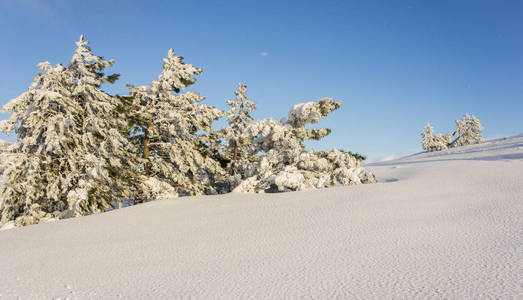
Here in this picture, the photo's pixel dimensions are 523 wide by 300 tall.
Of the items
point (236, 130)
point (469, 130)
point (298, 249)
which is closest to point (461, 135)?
point (469, 130)

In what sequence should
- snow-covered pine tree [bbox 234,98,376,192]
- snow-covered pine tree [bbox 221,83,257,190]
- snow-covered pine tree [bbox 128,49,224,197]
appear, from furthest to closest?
1. snow-covered pine tree [bbox 221,83,257,190]
2. snow-covered pine tree [bbox 128,49,224,197]
3. snow-covered pine tree [bbox 234,98,376,192]

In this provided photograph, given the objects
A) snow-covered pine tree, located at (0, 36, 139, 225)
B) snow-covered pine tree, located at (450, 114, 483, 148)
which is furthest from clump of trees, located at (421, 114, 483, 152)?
snow-covered pine tree, located at (0, 36, 139, 225)

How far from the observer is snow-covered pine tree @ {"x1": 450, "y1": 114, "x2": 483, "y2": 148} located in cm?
5530

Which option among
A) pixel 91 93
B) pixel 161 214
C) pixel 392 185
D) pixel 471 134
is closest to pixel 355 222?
pixel 392 185

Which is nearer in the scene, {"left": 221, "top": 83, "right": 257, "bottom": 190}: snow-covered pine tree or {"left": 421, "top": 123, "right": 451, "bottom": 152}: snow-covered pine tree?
{"left": 221, "top": 83, "right": 257, "bottom": 190}: snow-covered pine tree

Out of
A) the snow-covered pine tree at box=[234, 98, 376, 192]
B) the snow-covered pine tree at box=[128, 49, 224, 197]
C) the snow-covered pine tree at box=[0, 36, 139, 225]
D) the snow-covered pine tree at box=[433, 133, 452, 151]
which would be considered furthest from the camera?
the snow-covered pine tree at box=[433, 133, 452, 151]

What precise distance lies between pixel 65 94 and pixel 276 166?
25.4 ft

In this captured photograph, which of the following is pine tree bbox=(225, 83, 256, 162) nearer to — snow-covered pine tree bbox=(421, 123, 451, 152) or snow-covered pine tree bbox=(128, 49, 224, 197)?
snow-covered pine tree bbox=(128, 49, 224, 197)

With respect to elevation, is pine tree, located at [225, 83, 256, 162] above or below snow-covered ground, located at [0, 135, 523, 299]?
above

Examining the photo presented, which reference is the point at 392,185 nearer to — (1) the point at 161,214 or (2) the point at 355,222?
(2) the point at 355,222

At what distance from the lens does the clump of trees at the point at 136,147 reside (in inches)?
351

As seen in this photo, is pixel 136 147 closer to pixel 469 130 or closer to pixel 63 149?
pixel 63 149

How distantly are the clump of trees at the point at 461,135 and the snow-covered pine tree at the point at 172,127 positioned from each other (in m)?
53.6

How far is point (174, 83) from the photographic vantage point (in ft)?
41.1
